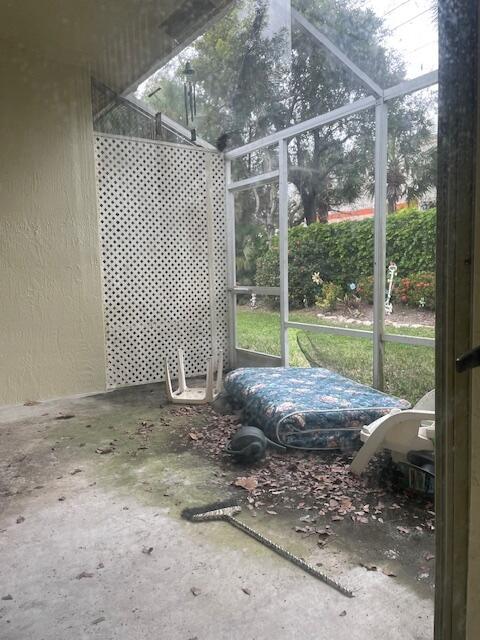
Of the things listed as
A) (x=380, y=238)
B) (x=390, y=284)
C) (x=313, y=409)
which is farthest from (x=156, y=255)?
(x=313, y=409)

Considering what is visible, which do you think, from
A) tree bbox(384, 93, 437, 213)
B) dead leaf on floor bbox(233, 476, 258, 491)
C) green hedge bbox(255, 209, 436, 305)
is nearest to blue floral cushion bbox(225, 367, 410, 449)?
dead leaf on floor bbox(233, 476, 258, 491)

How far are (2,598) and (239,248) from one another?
379 cm

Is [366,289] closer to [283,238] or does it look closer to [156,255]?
[283,238]

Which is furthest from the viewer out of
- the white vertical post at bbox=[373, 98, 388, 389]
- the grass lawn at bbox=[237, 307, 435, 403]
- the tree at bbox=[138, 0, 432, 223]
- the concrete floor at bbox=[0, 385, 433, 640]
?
the white vertical post at bbox=[373, 98, 388, 389]

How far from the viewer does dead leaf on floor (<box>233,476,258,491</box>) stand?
216 centimetres

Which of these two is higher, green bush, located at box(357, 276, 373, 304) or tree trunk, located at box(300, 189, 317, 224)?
tree trunk, located at box(300, 189, 317, 224)

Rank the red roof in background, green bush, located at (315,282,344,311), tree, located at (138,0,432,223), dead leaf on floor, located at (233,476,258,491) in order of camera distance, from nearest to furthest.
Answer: dead leaf on floor, located at (233,476,258,491), tree, located at (138,0,432,223), the red roof in background, green bush, located at (315,282,344,311)

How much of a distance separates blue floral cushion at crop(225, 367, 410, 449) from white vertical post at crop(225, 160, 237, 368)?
Answer: 170 cm

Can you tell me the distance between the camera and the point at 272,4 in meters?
3.01

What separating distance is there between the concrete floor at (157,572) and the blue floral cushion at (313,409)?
0.46 metres

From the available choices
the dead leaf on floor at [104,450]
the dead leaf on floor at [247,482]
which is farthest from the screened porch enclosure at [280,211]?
the dead leaf on floor at [104,450]

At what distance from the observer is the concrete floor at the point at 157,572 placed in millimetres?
1274

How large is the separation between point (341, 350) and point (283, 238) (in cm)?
111

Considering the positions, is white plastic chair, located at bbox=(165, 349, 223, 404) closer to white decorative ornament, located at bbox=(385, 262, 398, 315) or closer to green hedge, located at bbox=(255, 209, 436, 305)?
green hedge, located at bbox=(255, 209, 436, 305)
